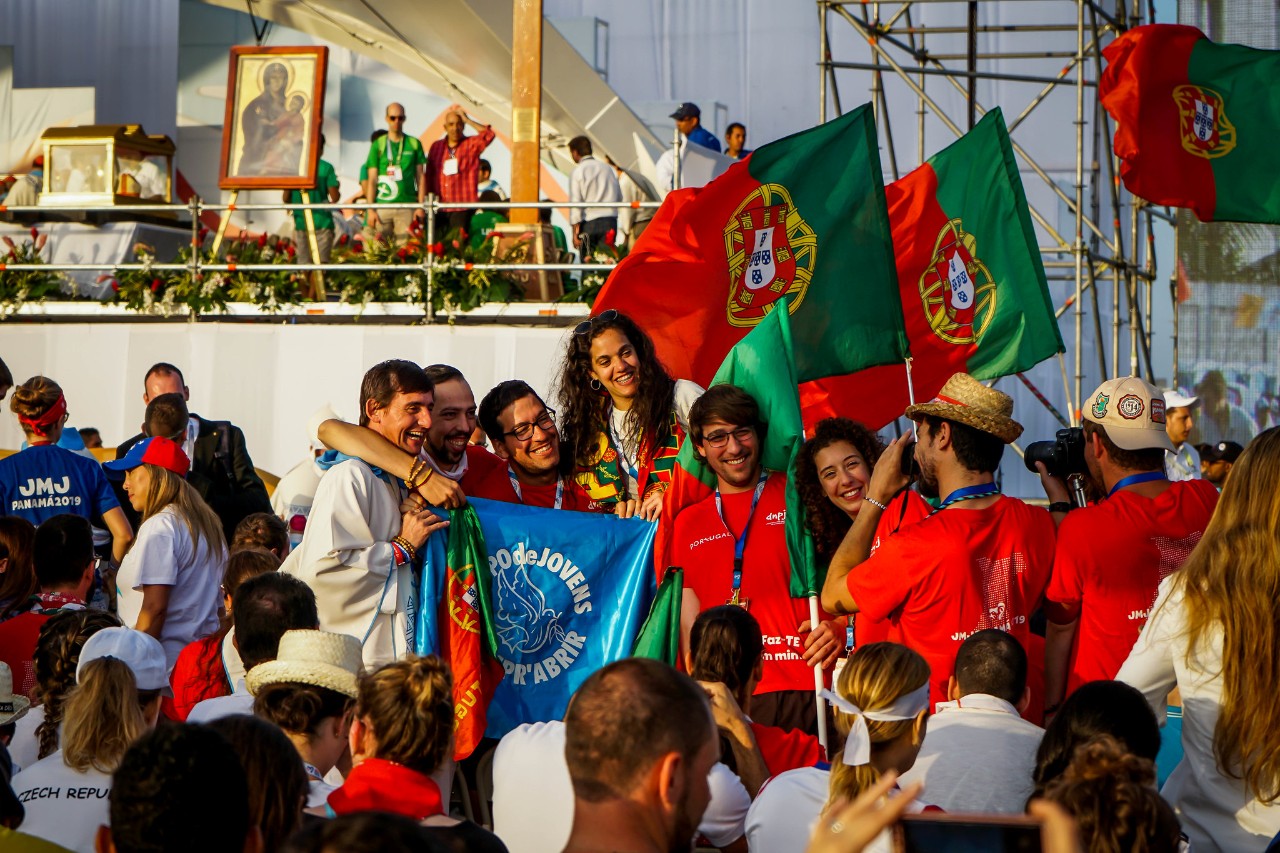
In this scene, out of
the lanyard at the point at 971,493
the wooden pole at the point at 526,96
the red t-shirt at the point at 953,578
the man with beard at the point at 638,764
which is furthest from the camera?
the wooden pole at the point at 526,96

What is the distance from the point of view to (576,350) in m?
5.92

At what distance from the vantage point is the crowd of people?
8.77 feet

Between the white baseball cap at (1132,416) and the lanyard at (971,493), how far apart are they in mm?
458

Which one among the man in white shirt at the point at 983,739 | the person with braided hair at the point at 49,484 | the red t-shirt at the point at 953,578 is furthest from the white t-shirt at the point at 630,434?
the person with braided hair at the point at 49,484

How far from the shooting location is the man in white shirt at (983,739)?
12.5 feet

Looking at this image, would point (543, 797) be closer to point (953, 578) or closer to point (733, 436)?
point (953, 578)

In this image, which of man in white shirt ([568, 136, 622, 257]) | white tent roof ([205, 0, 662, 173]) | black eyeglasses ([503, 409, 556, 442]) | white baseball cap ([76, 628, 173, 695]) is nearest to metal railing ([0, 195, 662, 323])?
man in white shirt ([568, 136, 622, 257])

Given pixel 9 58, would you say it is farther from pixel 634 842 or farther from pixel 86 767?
Answer: pixel 634 842

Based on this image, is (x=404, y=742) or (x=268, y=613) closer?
(x=404, y=742)

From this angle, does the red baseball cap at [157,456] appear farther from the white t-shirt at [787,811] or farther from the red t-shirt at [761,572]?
the white t-shirt at [787,811]

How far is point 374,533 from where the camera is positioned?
519 centimetres

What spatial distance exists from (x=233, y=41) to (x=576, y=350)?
63.5 ft

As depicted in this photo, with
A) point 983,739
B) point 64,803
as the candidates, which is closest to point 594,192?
point 983,739

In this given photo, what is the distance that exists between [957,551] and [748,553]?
0.87 metres
